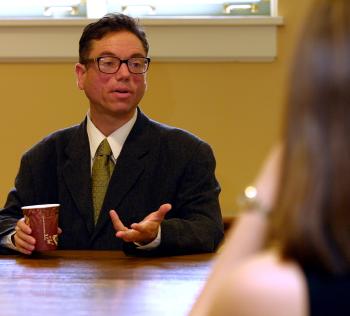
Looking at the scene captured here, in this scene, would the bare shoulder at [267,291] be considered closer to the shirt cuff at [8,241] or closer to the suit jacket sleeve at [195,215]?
the suit jacket sleeve at [195,215]

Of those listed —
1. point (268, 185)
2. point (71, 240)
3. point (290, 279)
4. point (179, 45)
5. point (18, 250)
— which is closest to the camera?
point (290, 279)

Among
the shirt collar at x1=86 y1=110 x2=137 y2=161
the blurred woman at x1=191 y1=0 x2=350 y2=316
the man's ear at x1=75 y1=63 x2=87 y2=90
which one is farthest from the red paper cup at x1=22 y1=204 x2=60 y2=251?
the blurred woman at x1=191 y1=0 x2=350 y2=316

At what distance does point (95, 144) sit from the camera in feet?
9.78

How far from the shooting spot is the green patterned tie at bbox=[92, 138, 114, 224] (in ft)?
9.48

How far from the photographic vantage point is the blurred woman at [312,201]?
2.56 ft

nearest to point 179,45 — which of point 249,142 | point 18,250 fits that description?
point 249,142

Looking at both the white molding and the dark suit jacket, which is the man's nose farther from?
the white molding

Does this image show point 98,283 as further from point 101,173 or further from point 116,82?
point 116,82

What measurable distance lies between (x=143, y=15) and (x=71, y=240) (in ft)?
4.17

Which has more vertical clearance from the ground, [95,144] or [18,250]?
[95,144]

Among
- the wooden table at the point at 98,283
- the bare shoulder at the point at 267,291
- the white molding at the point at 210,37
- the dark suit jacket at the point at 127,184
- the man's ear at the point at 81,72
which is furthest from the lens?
the white molding at the point at 210,37

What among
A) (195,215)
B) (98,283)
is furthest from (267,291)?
(195,215)

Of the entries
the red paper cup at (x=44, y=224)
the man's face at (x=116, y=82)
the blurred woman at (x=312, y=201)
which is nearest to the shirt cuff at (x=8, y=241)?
the red paper cup at (x=44, y=224)

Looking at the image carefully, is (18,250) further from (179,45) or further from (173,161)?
(179,45)
